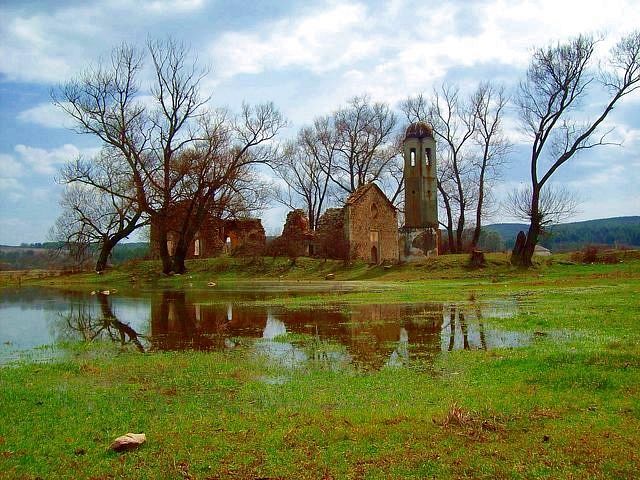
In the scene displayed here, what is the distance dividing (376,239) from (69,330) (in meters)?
40.5

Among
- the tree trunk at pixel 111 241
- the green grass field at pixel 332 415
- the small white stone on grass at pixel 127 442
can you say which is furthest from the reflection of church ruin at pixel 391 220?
the small white stone on grass at pixel 127 442

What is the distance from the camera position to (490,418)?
6.56 meters

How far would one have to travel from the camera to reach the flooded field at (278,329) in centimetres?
1175

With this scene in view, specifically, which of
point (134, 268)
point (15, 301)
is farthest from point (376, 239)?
point (15, 301)

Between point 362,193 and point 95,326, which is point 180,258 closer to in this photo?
point 362,193

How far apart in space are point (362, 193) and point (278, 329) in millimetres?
39098

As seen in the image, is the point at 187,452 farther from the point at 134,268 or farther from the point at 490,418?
the point at 134,268

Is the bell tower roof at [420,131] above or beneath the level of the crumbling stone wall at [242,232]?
above

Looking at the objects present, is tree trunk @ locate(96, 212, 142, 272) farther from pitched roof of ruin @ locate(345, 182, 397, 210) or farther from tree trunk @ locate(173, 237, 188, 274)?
pitched roof of ruin @ locate(345, 182, 397, 210)

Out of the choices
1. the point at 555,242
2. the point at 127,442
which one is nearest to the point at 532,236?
the point at 127,442

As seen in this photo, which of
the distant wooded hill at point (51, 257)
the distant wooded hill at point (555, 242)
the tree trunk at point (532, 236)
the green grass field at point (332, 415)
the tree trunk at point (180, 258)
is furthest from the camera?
the distant wooded hill at point (555, 242)

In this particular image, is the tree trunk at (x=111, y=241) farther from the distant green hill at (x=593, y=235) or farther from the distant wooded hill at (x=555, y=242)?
the distant green hill at (x=593, y=235)

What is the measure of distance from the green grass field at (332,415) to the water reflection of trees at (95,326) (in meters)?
2.49

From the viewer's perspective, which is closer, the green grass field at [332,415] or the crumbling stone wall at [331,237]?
the green grass field at [332,415]
